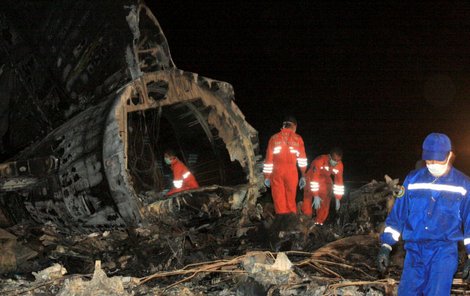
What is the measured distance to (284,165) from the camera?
759cm

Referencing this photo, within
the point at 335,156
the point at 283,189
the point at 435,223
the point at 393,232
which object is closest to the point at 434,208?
the point at 435,223

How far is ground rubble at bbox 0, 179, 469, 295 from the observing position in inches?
156

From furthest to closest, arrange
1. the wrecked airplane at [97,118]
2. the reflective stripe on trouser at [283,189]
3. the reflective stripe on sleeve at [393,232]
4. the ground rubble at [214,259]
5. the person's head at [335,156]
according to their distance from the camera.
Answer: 1. the person's head at [335,156]
2. the reflective stripe on trouser at [283,189]
3. the wrecked airplane at [97,118]
4. the ground rubble at [214,259]
5. the reflective stripe on sleeve at [393,232]

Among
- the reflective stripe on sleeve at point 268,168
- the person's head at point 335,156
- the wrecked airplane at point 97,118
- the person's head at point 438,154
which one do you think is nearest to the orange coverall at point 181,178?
the wrecked airplane at point 97,118

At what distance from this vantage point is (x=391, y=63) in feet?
70.3

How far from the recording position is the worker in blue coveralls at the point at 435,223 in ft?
10.9

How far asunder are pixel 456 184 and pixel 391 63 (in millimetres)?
19113

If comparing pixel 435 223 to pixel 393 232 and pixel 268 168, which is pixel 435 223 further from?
pixel 268 168

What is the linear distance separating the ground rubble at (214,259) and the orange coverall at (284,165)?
0.45 metres

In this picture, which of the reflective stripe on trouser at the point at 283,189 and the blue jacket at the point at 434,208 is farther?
the reflective stripe on trouser at the point at 283,189

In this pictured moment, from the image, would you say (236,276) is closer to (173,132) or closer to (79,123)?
(79,123)

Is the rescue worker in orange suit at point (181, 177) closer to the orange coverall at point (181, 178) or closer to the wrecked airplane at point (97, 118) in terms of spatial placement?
the orange coverall at point (181, 178)

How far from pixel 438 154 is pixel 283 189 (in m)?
4.28

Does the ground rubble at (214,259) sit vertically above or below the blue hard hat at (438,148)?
below
